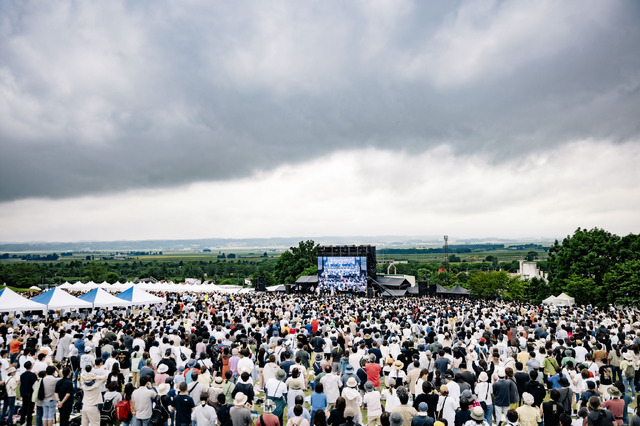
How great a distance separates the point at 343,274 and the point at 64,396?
36.6m

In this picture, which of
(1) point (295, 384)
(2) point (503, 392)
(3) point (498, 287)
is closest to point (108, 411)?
(1) point (295, 384)

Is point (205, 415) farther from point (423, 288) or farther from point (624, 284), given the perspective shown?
point (423, 288)

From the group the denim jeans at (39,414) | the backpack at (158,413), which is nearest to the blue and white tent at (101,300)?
the denim jeans at (39,414)

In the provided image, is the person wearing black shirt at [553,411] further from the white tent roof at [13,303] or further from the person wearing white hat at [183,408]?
the white tent roof at [13,303]

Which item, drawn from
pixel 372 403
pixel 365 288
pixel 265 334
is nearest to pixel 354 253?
pixel 365 288

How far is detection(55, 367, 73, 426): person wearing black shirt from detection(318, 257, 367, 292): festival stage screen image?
119ft

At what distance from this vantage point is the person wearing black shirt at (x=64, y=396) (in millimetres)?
6951

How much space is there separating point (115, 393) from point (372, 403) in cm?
445

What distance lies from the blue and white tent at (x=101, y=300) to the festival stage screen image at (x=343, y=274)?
80.5ft

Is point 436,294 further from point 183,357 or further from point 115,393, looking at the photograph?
point 115,393

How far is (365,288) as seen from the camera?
4197 cm

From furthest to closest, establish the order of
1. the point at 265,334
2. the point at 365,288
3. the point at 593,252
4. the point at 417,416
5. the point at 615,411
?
the point at 365,288
the point at 593,252
the point at 265,334
the point at 615,411
the point at 417,416

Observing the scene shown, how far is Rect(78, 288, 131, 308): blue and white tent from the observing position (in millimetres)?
20422

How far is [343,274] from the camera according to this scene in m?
42.7
